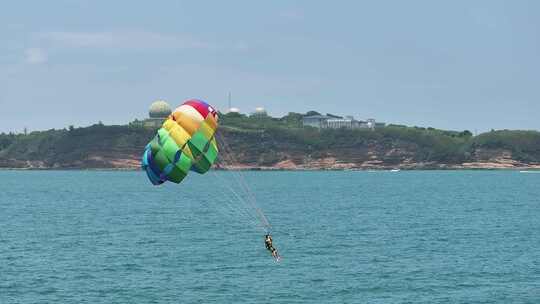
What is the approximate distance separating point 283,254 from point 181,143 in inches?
1401

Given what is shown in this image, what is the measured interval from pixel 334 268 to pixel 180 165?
27420 millimetres

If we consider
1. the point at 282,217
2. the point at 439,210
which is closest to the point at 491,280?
the point at 282,217

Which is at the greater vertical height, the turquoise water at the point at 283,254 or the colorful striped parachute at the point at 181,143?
the colorful striped parachute at the point at 181,143

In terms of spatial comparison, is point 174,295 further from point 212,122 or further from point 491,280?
point 491,280

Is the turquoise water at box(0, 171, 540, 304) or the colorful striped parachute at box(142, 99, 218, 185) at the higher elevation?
the colorful striped parachute at box(142, 99, 218, 185)

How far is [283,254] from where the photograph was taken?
90.1 meters

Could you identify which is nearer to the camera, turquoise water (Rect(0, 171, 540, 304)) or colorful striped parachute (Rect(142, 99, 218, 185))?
colorful striped parachute (Rect(142, 99, 218, 185))

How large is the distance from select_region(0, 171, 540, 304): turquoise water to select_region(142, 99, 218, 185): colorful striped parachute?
12.8m

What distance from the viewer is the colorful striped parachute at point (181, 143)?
2233 inches

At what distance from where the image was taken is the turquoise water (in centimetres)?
6919

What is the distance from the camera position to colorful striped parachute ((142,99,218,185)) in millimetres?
56719

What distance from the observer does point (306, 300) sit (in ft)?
218

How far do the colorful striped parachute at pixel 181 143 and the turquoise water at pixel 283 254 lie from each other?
12847mm

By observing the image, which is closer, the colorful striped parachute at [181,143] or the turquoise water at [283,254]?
the colorful striped parachute at [181,143]
